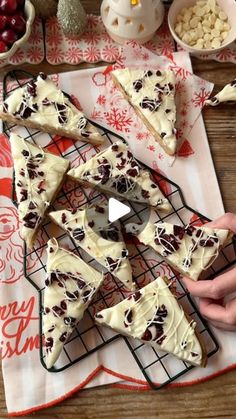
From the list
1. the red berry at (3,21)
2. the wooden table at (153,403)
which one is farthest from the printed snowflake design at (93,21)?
the wooden table at (153,403)

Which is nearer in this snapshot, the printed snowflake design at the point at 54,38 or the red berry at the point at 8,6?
the red berry at the point at 8,6

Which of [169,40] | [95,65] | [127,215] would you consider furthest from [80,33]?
[127,215]

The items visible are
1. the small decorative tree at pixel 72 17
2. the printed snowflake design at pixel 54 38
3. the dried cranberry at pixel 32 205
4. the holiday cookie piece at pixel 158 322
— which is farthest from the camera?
the printed snowflake design at pixel 54 38

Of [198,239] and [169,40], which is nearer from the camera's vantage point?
[198,239]

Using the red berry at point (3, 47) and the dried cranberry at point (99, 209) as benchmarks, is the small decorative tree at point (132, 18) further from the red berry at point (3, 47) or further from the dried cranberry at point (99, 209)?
the dried cranberry at point (99, 209)

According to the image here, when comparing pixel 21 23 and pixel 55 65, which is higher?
pixel 21 23

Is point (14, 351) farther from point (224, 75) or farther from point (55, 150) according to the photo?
point (224, 75)

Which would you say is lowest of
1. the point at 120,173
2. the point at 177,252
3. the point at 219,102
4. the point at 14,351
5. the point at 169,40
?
the point at 14,351
